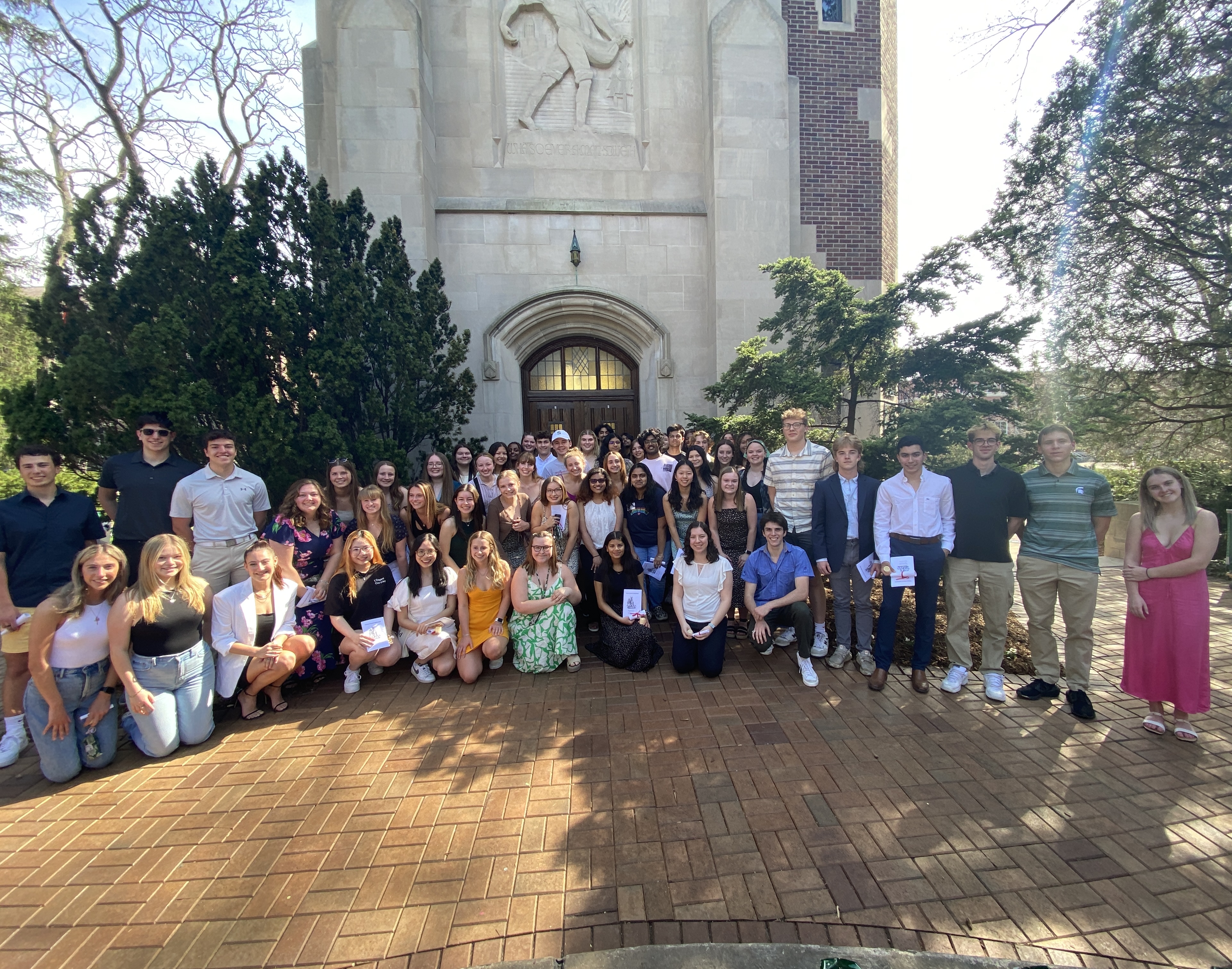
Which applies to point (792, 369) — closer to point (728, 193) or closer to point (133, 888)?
point (728, 193)

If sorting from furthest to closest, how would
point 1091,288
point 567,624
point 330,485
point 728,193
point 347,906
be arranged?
1. point 728,193
2. point 1091,288
3. point 330,485
4. point 567,624
5. point 347,906

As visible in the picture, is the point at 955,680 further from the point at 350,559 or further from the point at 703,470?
the point at 350,559

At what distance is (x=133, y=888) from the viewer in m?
2.60

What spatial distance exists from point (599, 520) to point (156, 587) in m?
3.31

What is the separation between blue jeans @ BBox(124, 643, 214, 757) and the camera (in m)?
3.62

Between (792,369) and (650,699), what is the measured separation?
401 centimetres

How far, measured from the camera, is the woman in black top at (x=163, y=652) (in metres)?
3.53

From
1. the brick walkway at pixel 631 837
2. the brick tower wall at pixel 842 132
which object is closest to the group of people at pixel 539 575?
the brick walkway at pixel 631 837

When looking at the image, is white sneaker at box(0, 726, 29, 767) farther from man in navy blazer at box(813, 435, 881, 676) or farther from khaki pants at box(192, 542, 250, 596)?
man in navy blazer at box(813, 435, 881, 676)

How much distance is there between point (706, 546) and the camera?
4.74 metres

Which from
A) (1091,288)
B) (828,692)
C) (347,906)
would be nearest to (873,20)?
(1091,288)

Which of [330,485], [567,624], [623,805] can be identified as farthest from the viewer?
[330,485]

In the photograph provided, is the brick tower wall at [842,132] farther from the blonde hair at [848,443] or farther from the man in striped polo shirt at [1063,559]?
the man in striped polo shirt at [1063,559]

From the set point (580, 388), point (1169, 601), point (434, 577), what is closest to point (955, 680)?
point (1169, 601)
